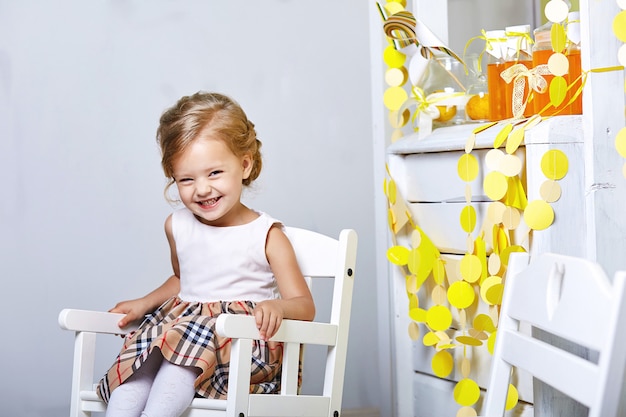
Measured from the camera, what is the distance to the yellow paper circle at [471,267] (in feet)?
4.44

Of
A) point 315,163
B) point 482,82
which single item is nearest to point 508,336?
point 482,82

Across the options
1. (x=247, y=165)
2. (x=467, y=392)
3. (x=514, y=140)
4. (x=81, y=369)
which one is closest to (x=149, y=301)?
(x=81, y=369)

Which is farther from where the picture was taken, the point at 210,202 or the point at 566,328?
the point at 210,202

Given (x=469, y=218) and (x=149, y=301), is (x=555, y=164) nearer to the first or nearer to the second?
(x=469, y=218)

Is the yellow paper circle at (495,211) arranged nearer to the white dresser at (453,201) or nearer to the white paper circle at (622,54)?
the white dresser at (453,201)

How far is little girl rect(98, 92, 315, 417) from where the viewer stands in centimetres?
124

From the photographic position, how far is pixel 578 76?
1.29 metres

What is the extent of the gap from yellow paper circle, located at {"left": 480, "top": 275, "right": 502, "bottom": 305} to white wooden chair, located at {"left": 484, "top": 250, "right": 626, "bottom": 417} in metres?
0.15

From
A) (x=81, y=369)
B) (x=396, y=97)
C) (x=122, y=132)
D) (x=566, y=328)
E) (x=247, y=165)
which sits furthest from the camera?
(x=122, y=132)

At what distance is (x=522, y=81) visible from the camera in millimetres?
1327

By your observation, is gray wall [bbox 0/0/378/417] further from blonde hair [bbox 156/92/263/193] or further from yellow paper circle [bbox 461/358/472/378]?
yellow paper circle [bbox 461/358/472/378]

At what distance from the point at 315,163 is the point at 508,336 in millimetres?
980

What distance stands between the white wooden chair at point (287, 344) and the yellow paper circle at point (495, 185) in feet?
0.74

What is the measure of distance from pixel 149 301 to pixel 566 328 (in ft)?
2.55
